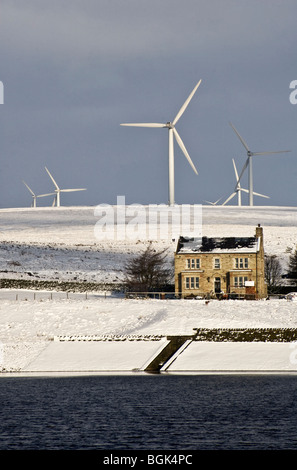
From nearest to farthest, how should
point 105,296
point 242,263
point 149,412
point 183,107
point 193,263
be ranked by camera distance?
point 149,412
point 105,296
point 242,263
point 193,263
point 183,107

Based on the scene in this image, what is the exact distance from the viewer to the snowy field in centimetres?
7012

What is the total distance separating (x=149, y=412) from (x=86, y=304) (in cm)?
3658

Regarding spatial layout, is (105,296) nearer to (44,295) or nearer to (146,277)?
(44,295)

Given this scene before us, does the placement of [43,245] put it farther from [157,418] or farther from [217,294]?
[157,418]

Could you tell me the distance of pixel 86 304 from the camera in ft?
265

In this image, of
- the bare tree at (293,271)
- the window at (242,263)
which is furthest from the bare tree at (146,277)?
the bare tree at (293,271)

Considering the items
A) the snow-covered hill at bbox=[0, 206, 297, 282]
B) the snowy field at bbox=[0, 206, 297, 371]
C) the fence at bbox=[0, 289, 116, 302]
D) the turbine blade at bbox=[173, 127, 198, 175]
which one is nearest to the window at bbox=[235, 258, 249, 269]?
the snowy field at bbox=[0, 206, 297, 371]

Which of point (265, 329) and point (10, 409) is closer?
point (10, 409)

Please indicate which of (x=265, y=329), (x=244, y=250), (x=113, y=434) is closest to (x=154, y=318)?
(x=265, y=329)

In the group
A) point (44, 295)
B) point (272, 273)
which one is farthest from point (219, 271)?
point (44, 295)

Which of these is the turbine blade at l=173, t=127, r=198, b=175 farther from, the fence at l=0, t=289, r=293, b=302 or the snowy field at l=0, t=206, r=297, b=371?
the fence at l=0, t=289, r=293, b=302
